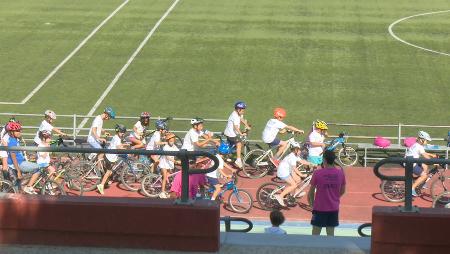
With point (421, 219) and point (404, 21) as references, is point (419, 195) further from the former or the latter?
point (404, 21)

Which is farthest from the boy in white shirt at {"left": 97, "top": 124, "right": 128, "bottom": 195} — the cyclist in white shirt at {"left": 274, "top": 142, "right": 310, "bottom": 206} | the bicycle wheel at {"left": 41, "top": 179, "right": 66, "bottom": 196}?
the cyclist in white shirt at {"left": 274, "top": 142, "right": 310, "bottom": 206}

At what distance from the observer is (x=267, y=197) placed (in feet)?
54.9

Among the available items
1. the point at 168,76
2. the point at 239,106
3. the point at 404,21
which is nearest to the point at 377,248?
the point at 239,106

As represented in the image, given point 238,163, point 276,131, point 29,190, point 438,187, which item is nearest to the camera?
point 29,190

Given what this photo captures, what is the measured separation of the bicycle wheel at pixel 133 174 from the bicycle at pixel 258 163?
269 centimetres

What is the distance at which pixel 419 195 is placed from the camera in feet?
57.3

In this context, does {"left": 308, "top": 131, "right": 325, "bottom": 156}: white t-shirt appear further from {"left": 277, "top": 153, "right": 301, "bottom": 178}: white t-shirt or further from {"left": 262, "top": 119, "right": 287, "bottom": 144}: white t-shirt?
{"left": 277, "top": 153, "right": 301, "bottom": 178}: white t-shirt

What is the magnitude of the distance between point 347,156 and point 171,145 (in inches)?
221

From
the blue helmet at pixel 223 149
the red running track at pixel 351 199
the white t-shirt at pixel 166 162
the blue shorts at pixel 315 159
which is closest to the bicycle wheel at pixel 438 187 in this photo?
the red running track at pixel 351 199

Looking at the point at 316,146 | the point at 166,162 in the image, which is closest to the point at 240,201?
the point at 166,162

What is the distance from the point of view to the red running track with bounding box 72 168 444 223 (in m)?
16.4

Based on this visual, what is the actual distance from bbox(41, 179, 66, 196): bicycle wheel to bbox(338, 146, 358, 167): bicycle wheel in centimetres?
758

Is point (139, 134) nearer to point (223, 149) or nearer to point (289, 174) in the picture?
point (223, 149)

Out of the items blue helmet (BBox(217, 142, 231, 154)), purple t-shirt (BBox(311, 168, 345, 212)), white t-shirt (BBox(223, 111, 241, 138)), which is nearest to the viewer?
purple t-shirt (BBox(311, 168, 345, 212))
